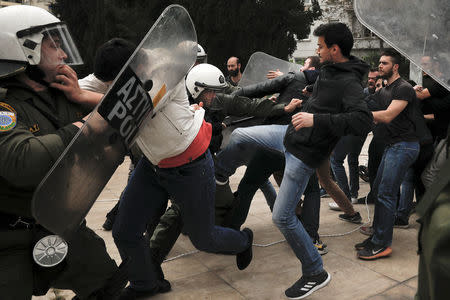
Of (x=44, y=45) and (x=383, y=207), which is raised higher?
(x=44, y=45)

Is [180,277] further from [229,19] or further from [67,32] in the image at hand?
[229,19]

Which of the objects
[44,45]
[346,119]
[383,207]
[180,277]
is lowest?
[180,277]

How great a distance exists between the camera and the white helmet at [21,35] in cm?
169

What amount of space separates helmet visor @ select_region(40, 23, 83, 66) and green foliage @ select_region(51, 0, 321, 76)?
388 inches

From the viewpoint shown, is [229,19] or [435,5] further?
[229,19]

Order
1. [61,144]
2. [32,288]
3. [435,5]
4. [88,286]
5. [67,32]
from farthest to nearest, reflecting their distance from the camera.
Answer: [88,286] < [67,32] < [32,288] < [61,144] < [435,5]

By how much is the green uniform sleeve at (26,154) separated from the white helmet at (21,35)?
0.92ft

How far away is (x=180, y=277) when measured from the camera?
319cm

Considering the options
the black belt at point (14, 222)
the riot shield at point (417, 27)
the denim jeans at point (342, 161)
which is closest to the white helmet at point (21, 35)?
the black belt at point (14, 222)

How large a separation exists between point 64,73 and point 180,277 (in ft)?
6.34

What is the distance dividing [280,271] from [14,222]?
2110 mm

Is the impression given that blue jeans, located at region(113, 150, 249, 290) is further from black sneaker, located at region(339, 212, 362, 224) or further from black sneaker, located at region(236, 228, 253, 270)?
black sneaker, located at region(339, 212, 362, 224)

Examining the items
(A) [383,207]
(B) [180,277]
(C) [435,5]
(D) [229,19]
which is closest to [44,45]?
(C) [435,5]

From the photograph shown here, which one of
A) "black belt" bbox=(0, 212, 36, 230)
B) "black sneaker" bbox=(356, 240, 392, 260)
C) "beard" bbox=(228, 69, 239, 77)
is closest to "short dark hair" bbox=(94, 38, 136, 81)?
"black belt" bbox=(0, 212, 36, 230)
